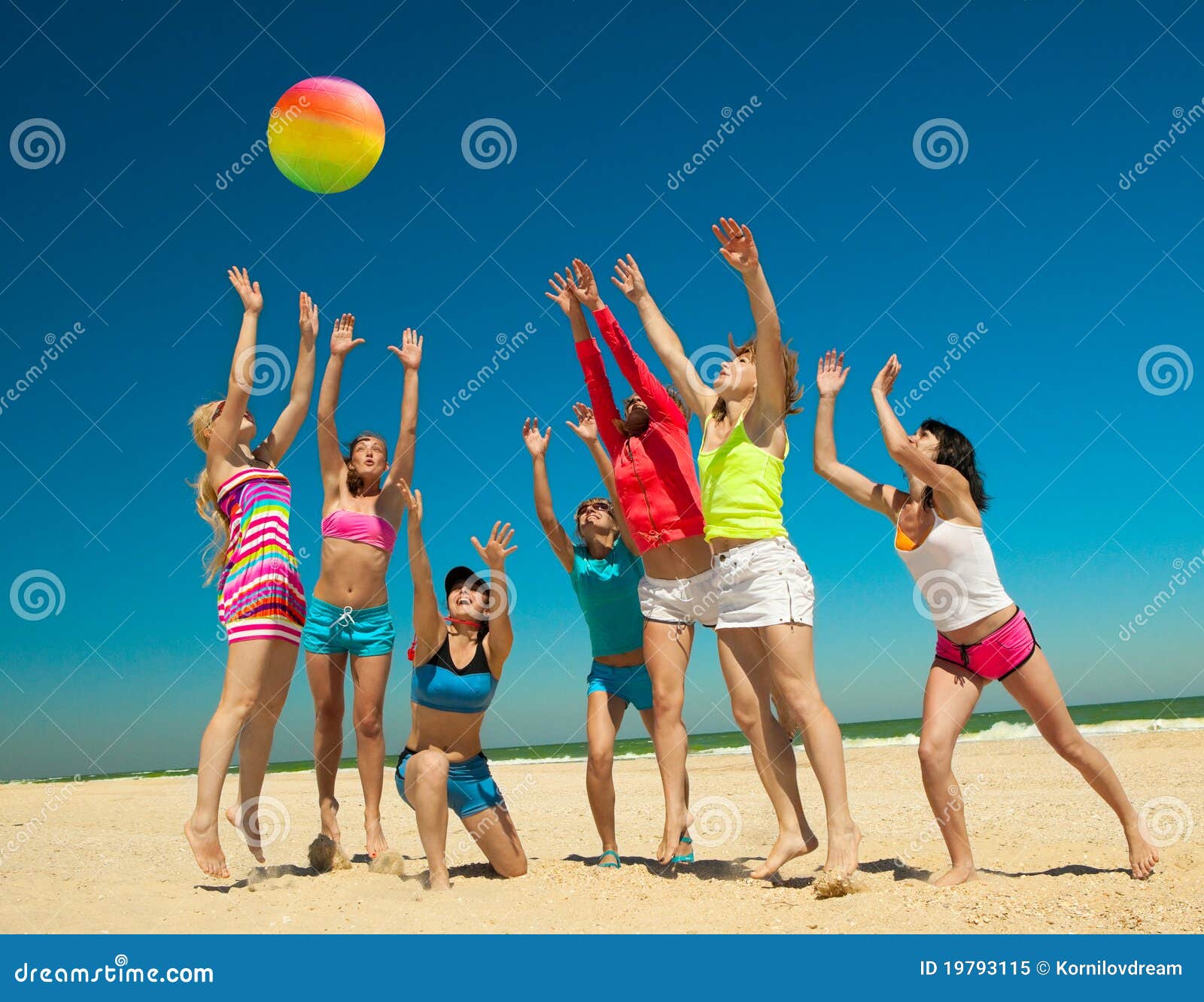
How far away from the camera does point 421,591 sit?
4.90m

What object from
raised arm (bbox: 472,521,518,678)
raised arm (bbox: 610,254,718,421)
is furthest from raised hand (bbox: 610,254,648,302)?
raised arm (bbox: 472,521,518,678)

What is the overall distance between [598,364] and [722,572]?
64.4 inches

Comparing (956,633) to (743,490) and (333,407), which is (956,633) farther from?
(333,407)

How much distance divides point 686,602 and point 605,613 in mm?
631

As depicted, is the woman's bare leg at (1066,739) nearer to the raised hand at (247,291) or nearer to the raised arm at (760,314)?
the raised arm at (760,314)

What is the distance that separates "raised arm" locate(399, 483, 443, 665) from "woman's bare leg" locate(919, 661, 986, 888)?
2.53m

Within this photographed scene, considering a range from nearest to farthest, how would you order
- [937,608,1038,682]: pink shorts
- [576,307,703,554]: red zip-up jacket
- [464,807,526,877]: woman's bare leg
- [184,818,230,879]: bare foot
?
[184,818,230,879]: bare foot, [937,608,1038,682]: pink shorts, [576,307,703,554]: red zip-up jacket, [464,807,526,877]: woman's bare leg

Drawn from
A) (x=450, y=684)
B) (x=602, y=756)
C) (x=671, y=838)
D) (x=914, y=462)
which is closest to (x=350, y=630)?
(x=450, y=684)

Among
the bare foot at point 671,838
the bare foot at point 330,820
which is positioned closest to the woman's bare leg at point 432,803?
the bare foot at point 330,820

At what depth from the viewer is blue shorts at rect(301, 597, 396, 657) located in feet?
18.2

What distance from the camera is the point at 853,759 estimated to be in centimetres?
1650

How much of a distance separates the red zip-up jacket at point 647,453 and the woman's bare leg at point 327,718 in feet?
6.60

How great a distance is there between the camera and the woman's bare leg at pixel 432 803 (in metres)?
4.95

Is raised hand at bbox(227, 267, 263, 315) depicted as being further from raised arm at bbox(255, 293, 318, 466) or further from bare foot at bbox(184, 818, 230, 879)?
bare foot at bbox(184, 818, 230, 879)
